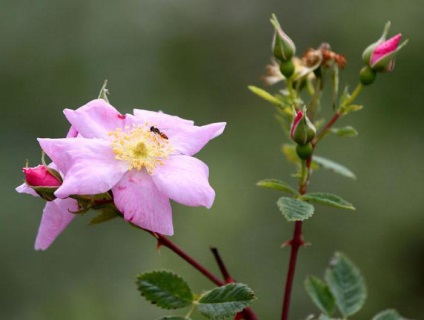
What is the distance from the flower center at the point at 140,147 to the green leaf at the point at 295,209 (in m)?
0.26

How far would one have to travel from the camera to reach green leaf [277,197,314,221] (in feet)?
5.03

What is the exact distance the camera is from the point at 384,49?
5.97 ft

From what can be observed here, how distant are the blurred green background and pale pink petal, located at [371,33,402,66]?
2.88 m

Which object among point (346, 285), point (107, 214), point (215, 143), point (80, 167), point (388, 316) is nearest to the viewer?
point (80, 167)

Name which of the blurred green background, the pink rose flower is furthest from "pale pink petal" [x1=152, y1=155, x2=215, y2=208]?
the blurred green background

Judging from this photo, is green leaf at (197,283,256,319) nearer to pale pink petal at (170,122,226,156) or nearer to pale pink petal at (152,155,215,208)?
pale pink petal at (152,155,215,208)

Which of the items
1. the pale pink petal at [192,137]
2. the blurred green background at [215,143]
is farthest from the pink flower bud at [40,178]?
the blurred green background at [215,143]

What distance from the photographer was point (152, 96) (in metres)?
5.73

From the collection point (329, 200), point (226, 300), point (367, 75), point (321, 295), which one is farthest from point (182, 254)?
point (367, 75)

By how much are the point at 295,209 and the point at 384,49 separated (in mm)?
492

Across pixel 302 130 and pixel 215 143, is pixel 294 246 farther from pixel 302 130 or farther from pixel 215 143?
pixel 215 143

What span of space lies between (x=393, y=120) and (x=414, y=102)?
0.21m

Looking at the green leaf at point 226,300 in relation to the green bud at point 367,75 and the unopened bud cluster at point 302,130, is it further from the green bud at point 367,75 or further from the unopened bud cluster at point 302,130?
the green bud at point 367,75

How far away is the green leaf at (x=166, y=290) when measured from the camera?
1604mm
